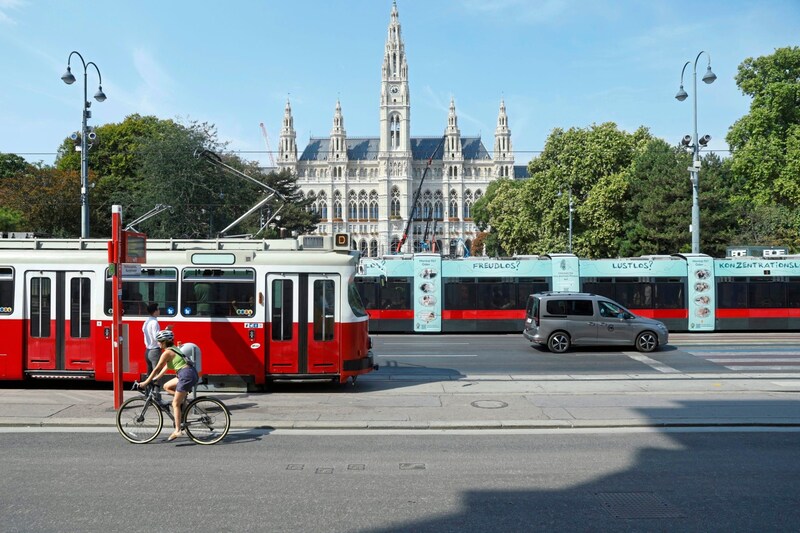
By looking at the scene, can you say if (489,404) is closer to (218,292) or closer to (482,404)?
(482,404)

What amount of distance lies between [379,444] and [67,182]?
40.7 meters

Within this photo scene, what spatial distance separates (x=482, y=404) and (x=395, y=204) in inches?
5300

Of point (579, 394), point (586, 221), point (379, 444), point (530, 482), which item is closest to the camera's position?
point (530, 482)

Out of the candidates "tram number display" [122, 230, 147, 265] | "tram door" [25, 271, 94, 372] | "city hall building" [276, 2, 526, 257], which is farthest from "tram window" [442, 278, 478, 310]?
"city hall building" [276, 2, 526, 257]

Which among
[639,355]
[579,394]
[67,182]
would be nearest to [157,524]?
[579,394]

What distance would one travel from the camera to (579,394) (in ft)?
43.9

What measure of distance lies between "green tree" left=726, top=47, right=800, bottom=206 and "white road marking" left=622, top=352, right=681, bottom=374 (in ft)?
95.3

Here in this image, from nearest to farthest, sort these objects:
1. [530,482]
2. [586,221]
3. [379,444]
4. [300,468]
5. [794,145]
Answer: [530,482], [300,468], [379,444], [794,145], [586,221]

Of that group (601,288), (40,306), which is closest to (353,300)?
(40,306)

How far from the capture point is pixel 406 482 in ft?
25.9

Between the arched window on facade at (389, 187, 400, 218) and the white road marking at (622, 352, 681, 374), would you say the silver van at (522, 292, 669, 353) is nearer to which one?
the white road marking at (622, 352, 681, 374)

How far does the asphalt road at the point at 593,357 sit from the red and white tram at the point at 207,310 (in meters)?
3.95

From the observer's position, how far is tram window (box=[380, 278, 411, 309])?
26375mm

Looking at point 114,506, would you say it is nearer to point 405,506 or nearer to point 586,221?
point 405,506
